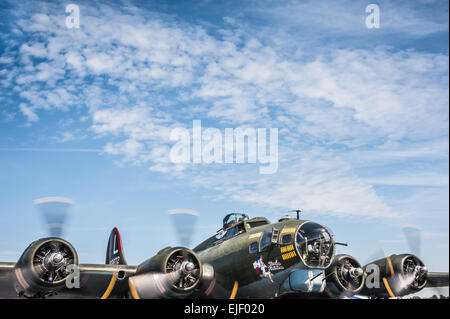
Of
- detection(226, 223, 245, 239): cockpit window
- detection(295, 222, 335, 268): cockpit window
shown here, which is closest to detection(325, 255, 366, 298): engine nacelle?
detection(295, 222, 335, 268): cockpit window

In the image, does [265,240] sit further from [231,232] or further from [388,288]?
[388,288]

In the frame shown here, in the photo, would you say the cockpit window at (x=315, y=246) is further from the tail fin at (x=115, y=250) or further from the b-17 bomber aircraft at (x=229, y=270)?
the tail fin at (x=115, y=250)

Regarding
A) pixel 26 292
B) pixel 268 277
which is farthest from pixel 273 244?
pixel 26 292

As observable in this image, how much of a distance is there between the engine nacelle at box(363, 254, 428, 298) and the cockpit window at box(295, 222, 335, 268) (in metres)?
7.11

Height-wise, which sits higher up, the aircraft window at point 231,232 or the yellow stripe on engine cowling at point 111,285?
the aircraft window at point 231,232

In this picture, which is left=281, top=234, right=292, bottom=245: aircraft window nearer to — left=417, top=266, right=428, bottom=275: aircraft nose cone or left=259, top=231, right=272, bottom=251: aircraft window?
left=259, top=231, right=272, bottom=251: aircraft window

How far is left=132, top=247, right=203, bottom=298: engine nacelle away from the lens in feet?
53.9

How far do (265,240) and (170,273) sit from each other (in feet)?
14.4

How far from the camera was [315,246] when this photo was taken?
16734 millimetres

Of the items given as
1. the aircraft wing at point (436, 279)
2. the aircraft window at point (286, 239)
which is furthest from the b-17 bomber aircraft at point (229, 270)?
the aircraft wing at point (436, 279)

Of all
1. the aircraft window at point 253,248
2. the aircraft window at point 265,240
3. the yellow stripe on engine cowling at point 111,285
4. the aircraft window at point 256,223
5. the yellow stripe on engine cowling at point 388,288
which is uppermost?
the aircraft window at point 256,223

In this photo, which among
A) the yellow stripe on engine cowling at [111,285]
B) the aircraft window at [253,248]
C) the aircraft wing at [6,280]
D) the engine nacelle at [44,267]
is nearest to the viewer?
the engine nacelle at [44,267]

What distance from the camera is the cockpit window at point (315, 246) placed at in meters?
16.6
